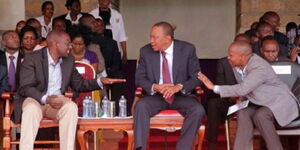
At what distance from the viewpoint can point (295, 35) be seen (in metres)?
10.7

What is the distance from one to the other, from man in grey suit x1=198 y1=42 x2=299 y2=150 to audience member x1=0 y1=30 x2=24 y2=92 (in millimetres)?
1984

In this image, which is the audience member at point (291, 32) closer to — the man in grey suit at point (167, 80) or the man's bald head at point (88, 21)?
the man's bald head at point (88, 21)

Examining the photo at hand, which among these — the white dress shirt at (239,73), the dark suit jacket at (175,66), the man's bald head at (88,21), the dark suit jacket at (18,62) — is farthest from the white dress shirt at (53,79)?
the man's bald head at (88,21)

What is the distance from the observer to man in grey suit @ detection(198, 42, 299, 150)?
24.5 ft

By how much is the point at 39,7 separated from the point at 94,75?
367 cm

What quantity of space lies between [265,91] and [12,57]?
105 inches

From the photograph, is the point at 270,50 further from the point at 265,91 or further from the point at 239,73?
the point at 265,91

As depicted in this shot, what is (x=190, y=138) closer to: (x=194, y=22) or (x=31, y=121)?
(x=31, y=121)

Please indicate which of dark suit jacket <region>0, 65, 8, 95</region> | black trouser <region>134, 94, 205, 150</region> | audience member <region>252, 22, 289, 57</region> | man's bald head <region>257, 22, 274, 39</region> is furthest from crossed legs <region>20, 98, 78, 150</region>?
man's bald head <region>257, 22, 274, 39</region>

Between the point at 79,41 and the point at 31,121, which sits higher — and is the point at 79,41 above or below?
above

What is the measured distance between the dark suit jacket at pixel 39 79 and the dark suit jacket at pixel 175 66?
1.56 ft

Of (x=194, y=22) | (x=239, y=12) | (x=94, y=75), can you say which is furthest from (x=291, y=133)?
(x=194, y=22)

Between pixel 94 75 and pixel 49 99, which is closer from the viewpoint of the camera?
pixel 49 99

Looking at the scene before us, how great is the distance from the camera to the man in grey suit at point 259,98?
7.48 metres
